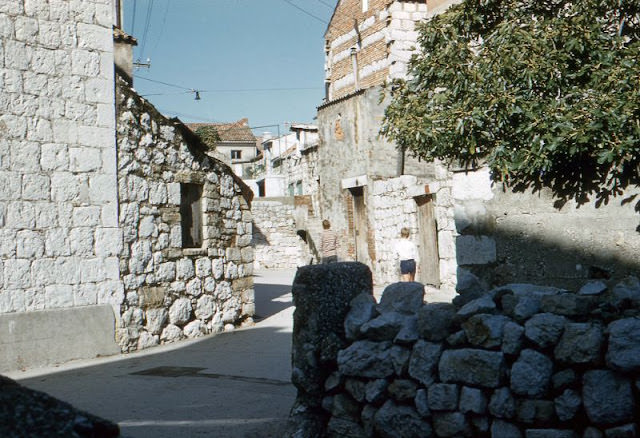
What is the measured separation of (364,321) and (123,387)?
3.53 metres

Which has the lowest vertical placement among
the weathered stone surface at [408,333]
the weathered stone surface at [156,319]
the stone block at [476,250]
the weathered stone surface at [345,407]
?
the weathered stone surface at [156,319]

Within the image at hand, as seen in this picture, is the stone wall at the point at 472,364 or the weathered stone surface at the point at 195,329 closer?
the stone wall at the point at 472,364

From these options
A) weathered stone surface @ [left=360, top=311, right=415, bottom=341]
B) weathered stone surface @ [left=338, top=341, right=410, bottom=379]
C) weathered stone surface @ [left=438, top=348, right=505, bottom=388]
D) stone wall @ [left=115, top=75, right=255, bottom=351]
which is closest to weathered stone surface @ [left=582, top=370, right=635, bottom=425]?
weathered stone surface @ [left=438, top=348, right=505, bottom=388]

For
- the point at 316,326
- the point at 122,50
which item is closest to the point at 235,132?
the point at 122,50

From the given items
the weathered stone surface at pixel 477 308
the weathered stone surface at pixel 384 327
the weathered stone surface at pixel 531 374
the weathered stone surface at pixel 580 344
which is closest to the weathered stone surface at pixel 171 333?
the weathered stone surface at pixel 384 327

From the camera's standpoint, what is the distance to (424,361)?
372 cm

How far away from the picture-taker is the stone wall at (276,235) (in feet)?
96.8

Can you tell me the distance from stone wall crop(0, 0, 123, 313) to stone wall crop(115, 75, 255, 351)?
1.03 ft

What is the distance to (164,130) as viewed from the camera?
9.95m

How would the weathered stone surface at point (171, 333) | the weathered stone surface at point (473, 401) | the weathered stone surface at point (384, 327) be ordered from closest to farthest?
1. the weathered stone surface at point (473, 401)
2. the weathered stone surface at point (384, 327)
3. the weathered stone surface at point (171, 333)

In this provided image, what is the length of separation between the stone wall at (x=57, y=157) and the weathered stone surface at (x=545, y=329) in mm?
6420

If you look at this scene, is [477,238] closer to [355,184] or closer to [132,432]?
[132,432]

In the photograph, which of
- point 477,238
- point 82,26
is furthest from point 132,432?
point 82,26

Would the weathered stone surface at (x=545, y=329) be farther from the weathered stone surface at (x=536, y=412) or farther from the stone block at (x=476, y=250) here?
the stone block at (x=476, y=250)
